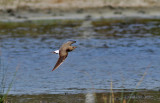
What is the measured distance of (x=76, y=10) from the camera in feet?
106

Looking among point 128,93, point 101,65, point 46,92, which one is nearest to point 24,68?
point 101,65

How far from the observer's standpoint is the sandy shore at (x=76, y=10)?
31719 millimetres

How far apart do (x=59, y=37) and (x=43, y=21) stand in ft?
24.1

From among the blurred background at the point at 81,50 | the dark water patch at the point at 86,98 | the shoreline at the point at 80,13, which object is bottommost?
the shoreline at the point at 80,13

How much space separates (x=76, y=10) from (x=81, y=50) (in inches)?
525

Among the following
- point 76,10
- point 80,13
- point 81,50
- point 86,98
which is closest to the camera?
point 86,98

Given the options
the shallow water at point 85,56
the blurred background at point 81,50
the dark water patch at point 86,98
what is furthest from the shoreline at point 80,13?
the dark water patch at point 86,98

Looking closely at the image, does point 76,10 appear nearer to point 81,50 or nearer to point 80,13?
point 80,13

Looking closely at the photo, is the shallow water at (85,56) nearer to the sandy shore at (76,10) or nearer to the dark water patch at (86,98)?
the dark water patch at (86,98)

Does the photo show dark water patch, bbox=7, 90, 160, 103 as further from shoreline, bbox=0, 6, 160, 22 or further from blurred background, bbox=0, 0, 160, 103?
shoreline, bbox=0, 6, 160, 22

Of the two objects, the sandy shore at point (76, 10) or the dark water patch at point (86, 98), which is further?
the sandy shore at point (76, 10)

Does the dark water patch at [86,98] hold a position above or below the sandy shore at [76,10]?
above

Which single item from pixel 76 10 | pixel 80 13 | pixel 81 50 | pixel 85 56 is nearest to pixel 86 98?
pixel 85 56

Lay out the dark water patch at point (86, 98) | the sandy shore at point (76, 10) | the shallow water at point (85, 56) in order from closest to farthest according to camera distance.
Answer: the dark water patch at point (86, 98) < the shallow water at point (85, 56) < the sandy shore at point (76, 10)
